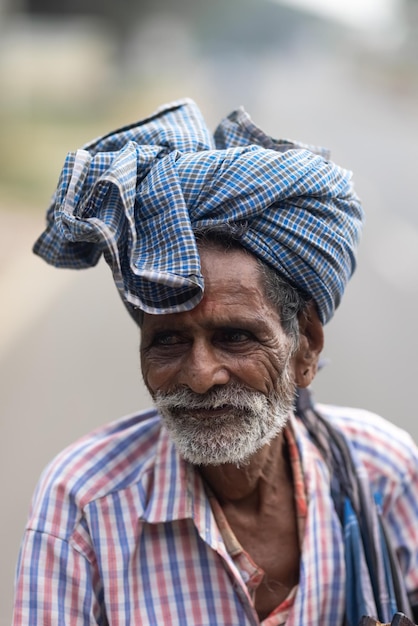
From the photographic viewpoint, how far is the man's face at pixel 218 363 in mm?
2256

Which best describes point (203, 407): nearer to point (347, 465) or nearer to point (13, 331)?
point (347, 465)

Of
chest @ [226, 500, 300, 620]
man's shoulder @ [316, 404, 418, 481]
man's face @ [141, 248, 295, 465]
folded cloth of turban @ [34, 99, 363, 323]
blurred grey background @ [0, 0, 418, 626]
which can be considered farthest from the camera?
blurred grey background @ [0, 0, 418, 626]

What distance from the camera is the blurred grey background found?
6.64 metres

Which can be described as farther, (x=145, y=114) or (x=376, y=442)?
(x=145, y=114)

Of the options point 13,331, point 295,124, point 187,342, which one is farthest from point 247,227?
point 295,124

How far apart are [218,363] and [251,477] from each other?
43 cm

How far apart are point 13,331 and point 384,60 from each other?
35134 mm

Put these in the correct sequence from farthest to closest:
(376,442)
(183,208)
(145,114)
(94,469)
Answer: (145,114) → (376,442) → (94,469) → (183,208)

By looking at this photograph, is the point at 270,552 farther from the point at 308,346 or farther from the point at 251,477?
Result: the point at 308,346

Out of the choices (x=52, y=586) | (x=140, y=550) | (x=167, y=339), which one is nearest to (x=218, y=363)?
(x=167, y=339)

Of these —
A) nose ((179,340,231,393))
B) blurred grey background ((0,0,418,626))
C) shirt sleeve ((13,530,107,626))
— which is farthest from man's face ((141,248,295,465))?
blurred grey background ((0,0,418,626))

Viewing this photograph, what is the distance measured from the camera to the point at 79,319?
8672mm

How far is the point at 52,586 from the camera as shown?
2.24 m

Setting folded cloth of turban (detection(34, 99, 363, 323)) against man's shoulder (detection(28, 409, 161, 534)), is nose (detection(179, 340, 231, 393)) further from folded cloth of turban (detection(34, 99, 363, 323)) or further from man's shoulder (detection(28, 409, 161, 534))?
man's shoulder (detection(28, 409, 161, 534))
